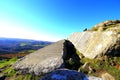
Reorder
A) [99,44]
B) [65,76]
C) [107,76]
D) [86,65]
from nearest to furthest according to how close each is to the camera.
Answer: [65,76]
[107,76]
[86,65]
[99,44]

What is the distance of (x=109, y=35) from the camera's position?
15172 millimetres

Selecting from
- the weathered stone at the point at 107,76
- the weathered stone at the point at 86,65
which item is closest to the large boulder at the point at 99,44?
the weathered stone at the point at 86,65

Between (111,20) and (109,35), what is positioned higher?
(111,20)

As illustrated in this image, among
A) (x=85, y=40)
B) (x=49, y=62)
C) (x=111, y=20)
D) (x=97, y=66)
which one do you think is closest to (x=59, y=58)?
(x=49, y=62)

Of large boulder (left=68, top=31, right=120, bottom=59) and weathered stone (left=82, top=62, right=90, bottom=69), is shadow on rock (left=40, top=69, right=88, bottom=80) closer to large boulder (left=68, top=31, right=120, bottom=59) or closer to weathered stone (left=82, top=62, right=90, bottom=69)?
weathered stone (left=82, top=62, right=90, bottom=69)

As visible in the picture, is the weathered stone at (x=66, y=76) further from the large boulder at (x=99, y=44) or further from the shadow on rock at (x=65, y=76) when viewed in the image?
the large boulder at (x=99, y=44)

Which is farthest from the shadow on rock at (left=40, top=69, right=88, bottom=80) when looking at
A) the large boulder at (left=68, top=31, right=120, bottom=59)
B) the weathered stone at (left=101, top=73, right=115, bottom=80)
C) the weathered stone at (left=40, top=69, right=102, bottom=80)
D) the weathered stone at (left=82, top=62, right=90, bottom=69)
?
the large boulder at (left=68, top=31, right=120, bottom=59)

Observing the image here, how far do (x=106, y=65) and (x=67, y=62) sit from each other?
3406 millimetres

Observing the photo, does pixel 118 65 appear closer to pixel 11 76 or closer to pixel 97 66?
pixel 97 66

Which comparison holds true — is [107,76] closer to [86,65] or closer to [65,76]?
[86,65]

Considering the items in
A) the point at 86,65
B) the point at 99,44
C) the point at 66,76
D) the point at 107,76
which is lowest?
the point at 107,76

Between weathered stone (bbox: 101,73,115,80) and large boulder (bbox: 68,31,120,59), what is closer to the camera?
weathered stone (bbox: 101,73,115,80)

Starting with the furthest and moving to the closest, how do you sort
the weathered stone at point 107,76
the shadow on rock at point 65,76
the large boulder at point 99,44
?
the large boulder at point 99,44
the weathered stone at point 107,76
the shadow on rock at point 65,76

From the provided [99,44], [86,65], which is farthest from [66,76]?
[99,44]
